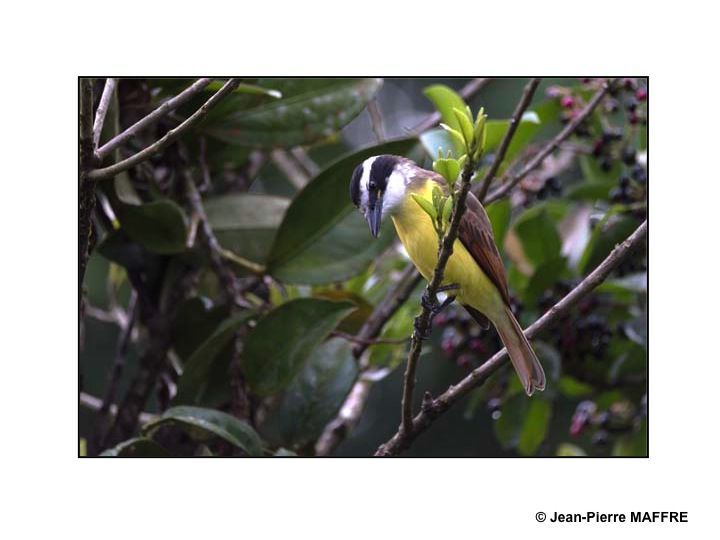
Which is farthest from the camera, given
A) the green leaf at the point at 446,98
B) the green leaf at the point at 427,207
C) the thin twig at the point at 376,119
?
the thin twig at the point at 376,119

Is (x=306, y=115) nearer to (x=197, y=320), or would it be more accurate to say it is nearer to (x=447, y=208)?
(x=197, y=320)

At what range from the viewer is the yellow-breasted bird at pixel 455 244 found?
1.42 m

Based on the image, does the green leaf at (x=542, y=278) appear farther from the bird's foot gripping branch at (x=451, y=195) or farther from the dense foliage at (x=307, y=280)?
the bird's foot gripping branch at (x=451, y=195)

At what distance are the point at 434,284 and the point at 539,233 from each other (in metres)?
0.85

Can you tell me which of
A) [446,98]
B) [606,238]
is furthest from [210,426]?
[606,238]

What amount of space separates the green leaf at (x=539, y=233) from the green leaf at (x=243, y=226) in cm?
45

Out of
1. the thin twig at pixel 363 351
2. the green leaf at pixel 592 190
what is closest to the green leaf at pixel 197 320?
the thin twig at pixel 363 351

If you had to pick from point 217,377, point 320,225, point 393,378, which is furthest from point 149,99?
point 393,378

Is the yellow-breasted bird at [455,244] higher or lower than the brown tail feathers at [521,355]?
higher

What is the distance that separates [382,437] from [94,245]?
67 centimetres

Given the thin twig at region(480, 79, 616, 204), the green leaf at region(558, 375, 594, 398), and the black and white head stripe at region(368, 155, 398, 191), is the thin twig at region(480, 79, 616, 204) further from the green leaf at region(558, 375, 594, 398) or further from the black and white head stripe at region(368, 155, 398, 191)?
the green leaf at region(558, 375, 594, 398)

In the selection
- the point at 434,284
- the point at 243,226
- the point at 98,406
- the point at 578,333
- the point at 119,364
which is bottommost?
the point at 98,406

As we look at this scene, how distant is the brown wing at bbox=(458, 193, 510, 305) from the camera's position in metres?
1.45

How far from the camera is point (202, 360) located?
171 centimetres
